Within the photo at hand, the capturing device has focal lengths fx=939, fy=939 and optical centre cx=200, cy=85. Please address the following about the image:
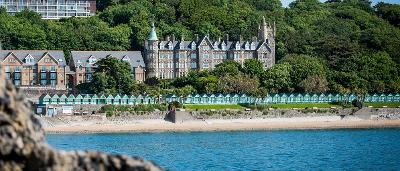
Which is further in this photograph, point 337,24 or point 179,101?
point 337,24

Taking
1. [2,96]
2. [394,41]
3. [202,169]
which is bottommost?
[202,169]

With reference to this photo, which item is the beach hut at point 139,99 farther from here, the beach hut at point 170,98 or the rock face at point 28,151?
the rock face at point 28,151

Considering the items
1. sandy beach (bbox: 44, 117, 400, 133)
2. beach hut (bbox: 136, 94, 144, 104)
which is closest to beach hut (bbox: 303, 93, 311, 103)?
sandy beach (bbox: 44, 117, 400, 133)

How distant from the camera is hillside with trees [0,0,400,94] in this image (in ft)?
353

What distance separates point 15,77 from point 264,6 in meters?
68.5

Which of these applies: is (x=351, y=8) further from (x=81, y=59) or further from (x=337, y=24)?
(x=81, y=59)

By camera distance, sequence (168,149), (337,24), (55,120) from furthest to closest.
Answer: (337,24), (55,120), (168,149)

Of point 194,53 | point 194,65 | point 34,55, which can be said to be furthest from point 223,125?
point 194,65

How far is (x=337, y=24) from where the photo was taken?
150500 mm

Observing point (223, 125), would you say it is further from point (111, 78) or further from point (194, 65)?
point (194, 65)

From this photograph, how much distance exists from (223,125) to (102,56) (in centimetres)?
2931

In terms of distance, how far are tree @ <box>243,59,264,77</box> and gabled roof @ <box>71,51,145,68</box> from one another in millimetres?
13100

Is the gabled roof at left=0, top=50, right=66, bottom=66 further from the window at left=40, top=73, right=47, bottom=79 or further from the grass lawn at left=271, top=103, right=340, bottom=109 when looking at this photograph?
the grass lawn at left=271, top=103, right=340, bottom=109

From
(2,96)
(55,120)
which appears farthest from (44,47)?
(2,96)
